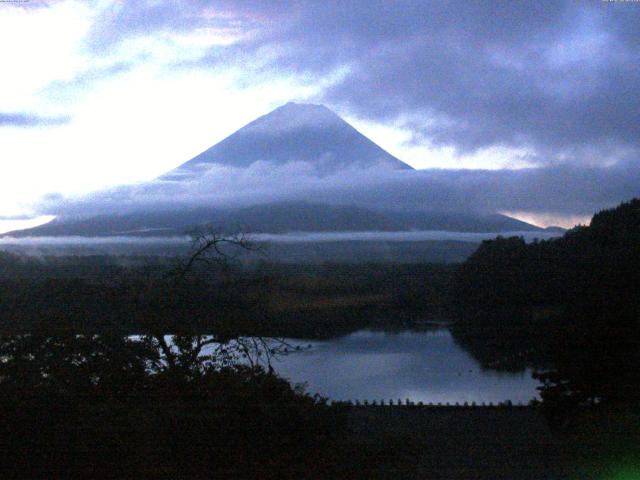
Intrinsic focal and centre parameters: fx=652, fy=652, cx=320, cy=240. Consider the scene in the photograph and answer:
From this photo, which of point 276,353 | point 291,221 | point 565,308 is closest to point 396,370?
point 276,353

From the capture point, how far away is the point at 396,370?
218 inches

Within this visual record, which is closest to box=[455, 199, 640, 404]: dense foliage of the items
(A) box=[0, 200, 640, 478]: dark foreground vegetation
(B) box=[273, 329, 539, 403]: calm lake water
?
(A) box=[0, 200, 640, 478]: dark foreground vegetation

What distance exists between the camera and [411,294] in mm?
5047

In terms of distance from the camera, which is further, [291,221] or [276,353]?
[291,221]

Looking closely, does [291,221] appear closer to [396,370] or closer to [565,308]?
[396,370]

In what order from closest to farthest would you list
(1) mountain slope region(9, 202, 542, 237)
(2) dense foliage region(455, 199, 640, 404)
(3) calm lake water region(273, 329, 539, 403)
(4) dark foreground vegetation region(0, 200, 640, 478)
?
(4) dark foreground vegetation region(0, 200, 640, 478)
(3) calm lake water region(273, 329, 539, 403)
(2) dense foliage region(455, 199, 640, 404)
(1) mountain slope region(9, 202, 542, 237)

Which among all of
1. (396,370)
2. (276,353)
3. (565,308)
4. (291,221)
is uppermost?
(291,221)

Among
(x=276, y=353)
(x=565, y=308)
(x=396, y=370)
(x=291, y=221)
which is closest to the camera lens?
(x=276, y=353)

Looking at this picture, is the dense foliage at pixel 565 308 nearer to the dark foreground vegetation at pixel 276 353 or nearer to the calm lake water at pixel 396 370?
the dark foreground vegetation at pixel 276 353

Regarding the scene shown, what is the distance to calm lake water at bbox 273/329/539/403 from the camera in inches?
191

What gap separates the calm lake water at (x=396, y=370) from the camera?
15.9 ft

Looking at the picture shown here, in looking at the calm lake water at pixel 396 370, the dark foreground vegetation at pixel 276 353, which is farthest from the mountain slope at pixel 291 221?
the calm lake water at pixel 396 370

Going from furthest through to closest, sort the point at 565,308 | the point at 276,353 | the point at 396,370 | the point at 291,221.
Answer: the point at 291,221
the point at 565,308
the point at 396,370
the point at 276,353

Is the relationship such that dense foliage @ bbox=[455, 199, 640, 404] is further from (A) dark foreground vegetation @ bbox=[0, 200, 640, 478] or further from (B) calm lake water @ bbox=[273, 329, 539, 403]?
(B) calm lake water @ bbox=[273, 329, 539, 403]
